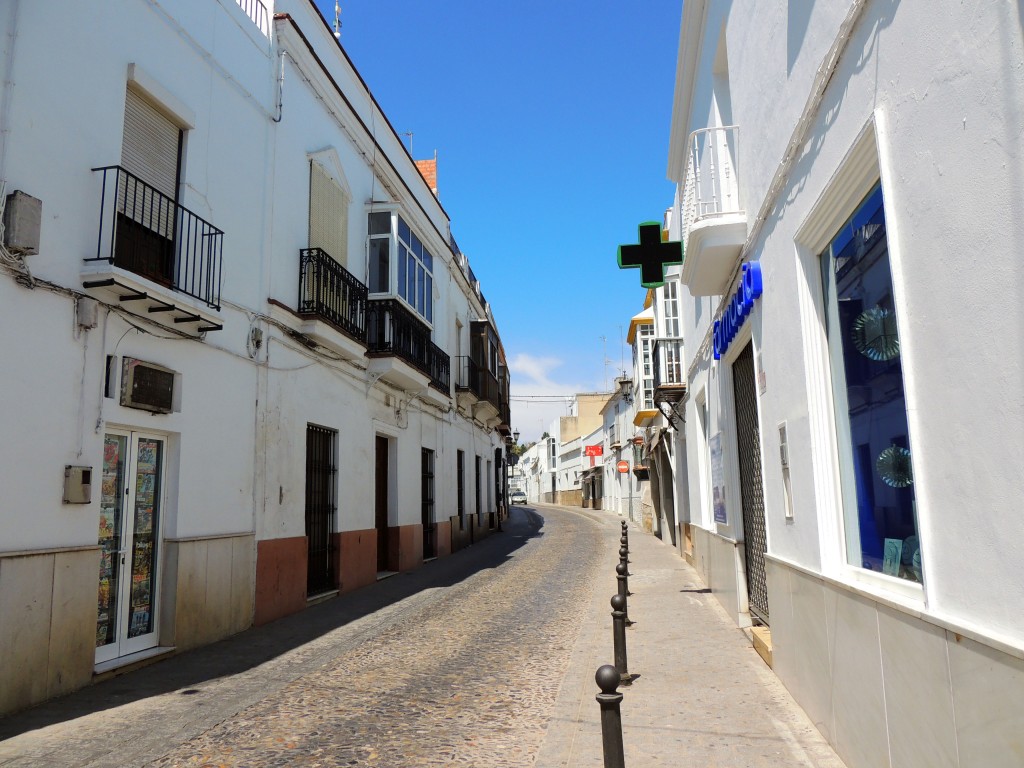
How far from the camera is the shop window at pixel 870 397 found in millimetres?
3666

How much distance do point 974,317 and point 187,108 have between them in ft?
27.5

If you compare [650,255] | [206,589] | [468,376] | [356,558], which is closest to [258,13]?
[650,255]

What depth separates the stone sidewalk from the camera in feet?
15.1

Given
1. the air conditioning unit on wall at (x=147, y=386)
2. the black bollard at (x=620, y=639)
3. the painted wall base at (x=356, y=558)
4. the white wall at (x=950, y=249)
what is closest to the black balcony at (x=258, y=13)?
the air conditioning unit on wall at (x=147, y=386)

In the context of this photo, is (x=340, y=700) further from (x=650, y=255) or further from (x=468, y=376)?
(x=468, y=376)

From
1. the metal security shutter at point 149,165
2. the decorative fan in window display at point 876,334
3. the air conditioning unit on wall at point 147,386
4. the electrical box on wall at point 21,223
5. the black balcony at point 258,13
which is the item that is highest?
the black balcony at point 258,13

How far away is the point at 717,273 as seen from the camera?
25.8ft

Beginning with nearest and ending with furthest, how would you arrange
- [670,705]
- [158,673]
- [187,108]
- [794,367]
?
[794,367]
[670,705]
[158,673]
[187,108]

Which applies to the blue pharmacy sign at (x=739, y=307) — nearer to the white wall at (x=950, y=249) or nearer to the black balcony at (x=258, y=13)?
the white wall at (x=950, y=249)

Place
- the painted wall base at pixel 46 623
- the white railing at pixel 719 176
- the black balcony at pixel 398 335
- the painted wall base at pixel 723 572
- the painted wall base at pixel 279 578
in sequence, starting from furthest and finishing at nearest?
the black balcony at pixel 398 335 < the painted wall base at pixel 279 578 < the painted wall base at pixel 723 572 < the white railing at pixel 719 176 < the painted wall base at pixel 46 623

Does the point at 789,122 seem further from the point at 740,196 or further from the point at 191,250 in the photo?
the point at 191,250

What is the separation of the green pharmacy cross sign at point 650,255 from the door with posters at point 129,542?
5.97 m

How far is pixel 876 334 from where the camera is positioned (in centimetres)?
397

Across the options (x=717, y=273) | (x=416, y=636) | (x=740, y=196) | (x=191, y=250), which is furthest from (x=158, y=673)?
(x=740, y=196)
